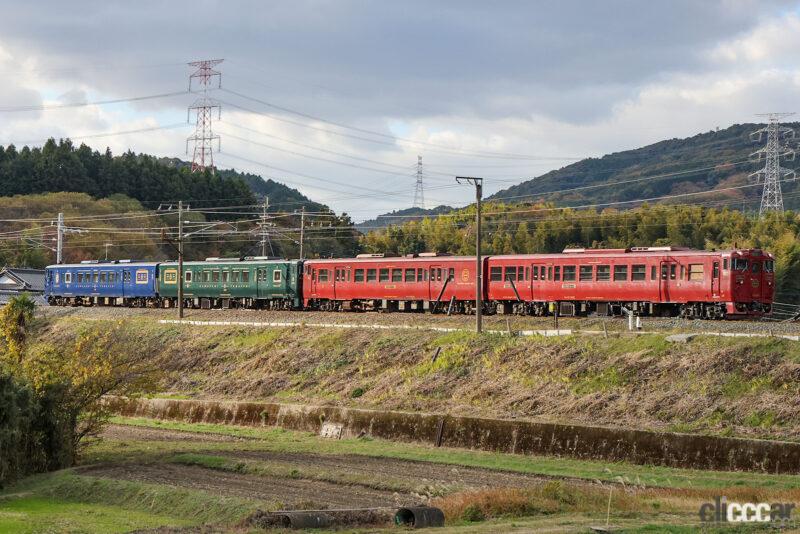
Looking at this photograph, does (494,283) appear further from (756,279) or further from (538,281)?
(756,279)

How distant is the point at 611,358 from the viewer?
36.6m

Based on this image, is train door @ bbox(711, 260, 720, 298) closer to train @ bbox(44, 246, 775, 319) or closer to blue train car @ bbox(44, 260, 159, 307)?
train @ bbox(44, 246, 775, 319)

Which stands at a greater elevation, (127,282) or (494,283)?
(494,283)

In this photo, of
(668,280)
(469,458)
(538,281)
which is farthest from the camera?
(538,281)

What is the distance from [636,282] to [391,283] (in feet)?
47.2

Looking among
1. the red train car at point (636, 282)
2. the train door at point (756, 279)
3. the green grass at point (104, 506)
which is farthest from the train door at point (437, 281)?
the green grass at point (104, 506)

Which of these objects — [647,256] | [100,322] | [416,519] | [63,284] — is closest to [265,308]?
[100,322]

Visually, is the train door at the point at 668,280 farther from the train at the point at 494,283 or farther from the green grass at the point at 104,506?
the green grass at the point at 104,506

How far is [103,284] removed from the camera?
75.4m

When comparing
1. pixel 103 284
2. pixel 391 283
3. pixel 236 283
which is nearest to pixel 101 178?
pixel 103 284

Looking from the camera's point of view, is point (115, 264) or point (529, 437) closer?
point (529, 437)

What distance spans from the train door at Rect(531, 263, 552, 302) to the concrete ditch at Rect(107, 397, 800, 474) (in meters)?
13.0

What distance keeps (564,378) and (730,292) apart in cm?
912

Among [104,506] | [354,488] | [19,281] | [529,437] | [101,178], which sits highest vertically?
[101,178]
